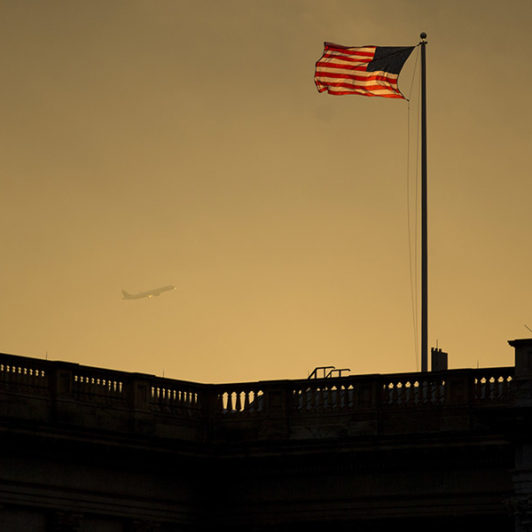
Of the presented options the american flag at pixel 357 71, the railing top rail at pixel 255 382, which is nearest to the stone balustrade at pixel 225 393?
the railing top rail at pixel 255 382

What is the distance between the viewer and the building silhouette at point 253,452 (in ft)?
206

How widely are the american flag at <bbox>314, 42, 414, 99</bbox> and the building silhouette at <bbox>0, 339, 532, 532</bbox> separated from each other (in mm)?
12524

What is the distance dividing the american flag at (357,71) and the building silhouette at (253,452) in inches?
493

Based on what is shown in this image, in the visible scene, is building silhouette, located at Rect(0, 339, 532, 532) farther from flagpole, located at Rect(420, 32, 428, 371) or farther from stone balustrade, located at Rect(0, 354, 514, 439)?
flagpole, located at Rect(420, 32, 428, 371)

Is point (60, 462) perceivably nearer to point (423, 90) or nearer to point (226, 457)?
point (226, 457)

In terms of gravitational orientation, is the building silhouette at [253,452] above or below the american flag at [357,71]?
below

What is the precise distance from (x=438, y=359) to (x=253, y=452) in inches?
381

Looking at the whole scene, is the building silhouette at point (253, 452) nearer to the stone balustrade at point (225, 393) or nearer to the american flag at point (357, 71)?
the stone balustrade at point (225, 393)

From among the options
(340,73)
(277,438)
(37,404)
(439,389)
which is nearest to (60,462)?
(37,404)

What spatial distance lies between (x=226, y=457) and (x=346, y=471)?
358 centimetres

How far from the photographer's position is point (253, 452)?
66.1 m

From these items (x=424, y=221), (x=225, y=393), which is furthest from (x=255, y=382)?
(x=424, y=221)

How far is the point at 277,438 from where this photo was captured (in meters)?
66.4

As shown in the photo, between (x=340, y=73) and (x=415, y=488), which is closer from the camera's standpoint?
(x=415, y=488)
